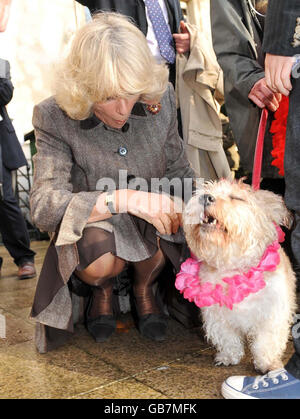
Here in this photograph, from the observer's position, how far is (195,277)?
1920mm

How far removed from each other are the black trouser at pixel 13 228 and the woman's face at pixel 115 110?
77.2 inches

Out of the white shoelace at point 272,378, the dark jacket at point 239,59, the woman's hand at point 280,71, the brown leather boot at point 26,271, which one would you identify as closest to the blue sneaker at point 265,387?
the white shoelace at point 272,378

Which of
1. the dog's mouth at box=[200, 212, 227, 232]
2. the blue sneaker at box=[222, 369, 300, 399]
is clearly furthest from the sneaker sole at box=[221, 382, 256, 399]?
the dog's mouth at box=[200, 212, 227, 232]

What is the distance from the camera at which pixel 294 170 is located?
1482 millimetres

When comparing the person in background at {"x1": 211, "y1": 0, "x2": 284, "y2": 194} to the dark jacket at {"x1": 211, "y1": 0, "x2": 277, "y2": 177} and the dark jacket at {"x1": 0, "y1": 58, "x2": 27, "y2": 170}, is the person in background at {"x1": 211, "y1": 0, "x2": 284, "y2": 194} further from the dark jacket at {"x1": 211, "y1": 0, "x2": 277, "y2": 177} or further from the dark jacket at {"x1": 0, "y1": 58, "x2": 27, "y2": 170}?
the dark jacket at {"x1": 0, "y1": 58, "x2": 27, "y2": 170}

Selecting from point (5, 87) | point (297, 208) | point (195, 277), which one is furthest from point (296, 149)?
point (5, 87)

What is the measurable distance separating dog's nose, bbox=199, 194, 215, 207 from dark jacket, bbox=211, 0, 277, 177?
0.76 metres

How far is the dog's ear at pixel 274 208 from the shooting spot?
1.79m

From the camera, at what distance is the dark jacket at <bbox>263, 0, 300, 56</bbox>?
1.42m

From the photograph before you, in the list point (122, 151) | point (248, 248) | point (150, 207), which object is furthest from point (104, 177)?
point (248, 248)

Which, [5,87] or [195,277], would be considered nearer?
[195,277]
